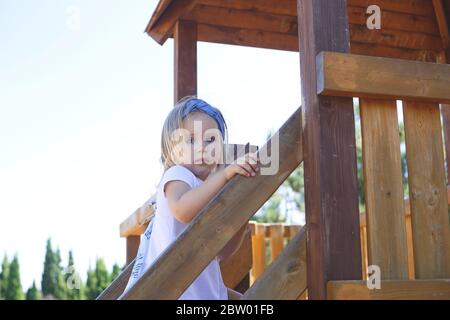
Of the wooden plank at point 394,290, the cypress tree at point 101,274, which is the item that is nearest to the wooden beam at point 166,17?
the wooden plank at point 394,290

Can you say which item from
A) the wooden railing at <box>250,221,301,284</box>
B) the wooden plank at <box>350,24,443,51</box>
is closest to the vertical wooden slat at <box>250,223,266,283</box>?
the wooden railing at <box>250,221,301,284</box>

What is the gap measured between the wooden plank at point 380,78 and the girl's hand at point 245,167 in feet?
1.01

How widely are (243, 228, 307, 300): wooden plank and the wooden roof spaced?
8.12 feet

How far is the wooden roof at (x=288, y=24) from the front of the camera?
424 centimetres

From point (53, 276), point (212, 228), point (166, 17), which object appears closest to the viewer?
point (212, 228)

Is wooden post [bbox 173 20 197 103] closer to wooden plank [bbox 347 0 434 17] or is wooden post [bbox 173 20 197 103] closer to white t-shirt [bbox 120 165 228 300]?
wooden plank [bbox 347 0 434 17]

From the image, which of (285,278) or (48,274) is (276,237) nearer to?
(285,278)

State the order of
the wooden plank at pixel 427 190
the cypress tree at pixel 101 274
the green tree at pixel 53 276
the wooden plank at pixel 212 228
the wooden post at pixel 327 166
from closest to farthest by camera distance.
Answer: the wooden plank at pixel 212 228, the wooden post at pixel 327 166, the wooden plank at pixel 427 190, the cypress tree at pixel 101 274, the green tree at pixel 53 276

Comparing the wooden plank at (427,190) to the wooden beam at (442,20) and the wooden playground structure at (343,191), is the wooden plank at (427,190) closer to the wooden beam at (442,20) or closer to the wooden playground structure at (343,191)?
the wooden playground structure at (343,191)

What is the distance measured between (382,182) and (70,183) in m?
24.4

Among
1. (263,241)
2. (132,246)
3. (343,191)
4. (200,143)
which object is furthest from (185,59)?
(263,241)

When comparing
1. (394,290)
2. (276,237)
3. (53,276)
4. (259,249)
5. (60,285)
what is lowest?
(60,285)

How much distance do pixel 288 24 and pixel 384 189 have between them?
105 inches

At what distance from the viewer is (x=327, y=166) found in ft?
6.48
